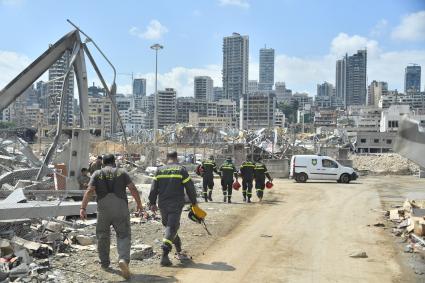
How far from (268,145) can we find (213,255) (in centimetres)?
3864

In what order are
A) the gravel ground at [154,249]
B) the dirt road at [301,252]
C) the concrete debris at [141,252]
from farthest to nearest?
the concrete debris at [141,252] < the dirt road at [301,252] < the gravel ground at [154,249]

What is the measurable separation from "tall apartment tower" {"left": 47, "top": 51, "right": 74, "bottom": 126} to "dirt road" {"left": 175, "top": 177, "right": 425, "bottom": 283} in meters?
8.08

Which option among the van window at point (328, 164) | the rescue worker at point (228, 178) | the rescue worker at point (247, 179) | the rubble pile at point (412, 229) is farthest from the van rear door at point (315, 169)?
the rubble pile at point (412, 229)

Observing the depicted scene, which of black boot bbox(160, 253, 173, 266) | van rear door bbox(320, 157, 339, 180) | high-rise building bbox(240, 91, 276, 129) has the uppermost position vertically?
high-rise building bbox(240, 91, 276, 129)

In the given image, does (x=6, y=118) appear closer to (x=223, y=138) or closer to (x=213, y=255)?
(x=213, y=255)

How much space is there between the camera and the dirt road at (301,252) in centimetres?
825

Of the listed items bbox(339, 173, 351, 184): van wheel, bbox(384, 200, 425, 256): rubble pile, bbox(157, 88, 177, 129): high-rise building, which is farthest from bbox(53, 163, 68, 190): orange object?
bbox(157, 88, 177, 129): high-rise building

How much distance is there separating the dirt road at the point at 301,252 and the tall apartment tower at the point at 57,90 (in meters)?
8.08

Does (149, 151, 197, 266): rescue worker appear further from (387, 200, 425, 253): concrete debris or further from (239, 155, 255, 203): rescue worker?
(239, 155, 255, 203): rescue worker

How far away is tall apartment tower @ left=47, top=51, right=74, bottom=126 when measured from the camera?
19.4 meters

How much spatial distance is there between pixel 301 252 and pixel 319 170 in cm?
2485

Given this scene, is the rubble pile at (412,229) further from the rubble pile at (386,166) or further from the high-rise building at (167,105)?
the high-rise building at (167,105)

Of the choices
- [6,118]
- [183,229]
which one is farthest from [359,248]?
[6,118]

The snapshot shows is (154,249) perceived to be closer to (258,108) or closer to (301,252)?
(301,252)
